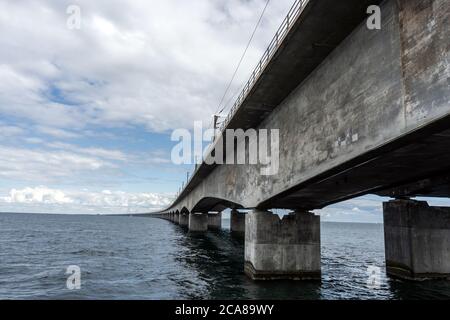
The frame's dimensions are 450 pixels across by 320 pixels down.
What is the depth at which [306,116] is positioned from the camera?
51.0ft

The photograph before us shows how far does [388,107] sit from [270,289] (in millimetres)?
11615

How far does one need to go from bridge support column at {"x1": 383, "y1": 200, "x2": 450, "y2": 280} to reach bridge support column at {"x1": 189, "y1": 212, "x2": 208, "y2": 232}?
5206 centimetres

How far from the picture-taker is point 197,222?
70.7 meters

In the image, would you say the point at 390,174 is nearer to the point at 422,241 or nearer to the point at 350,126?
the point at 350,126

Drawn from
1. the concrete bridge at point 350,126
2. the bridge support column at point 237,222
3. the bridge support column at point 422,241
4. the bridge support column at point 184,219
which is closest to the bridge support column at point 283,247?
the concrete bridge at point 350,126

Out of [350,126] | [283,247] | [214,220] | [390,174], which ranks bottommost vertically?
[214,220]

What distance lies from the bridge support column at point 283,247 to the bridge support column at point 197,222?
163ft

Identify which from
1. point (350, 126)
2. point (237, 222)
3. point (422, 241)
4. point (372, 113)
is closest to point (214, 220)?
point (237, 222)

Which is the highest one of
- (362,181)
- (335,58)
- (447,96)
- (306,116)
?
A: (335,58)

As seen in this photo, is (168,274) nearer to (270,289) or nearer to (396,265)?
(270,289)

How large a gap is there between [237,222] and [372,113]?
63.7 m

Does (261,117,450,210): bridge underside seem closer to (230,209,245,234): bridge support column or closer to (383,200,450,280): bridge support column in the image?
(383,200,450,280): bridge support column

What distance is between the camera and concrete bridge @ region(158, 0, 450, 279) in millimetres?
8805

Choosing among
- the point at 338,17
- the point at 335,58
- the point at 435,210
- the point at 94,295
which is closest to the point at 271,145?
the point at 335,58
